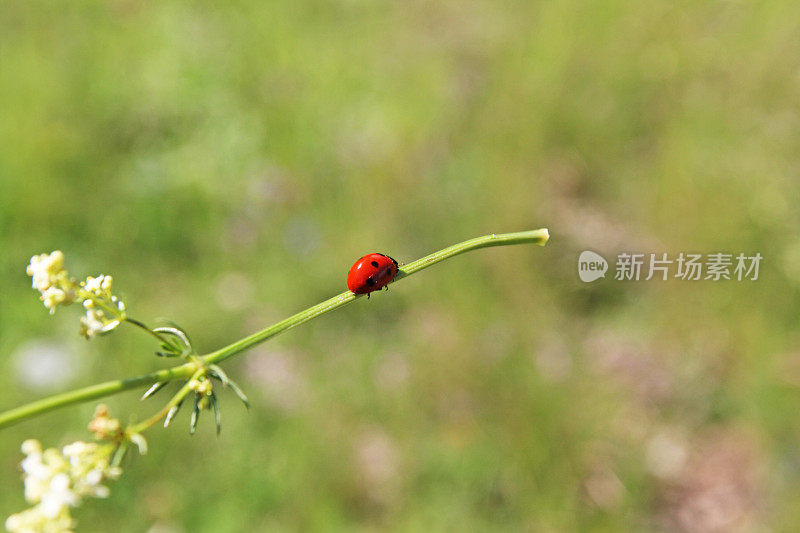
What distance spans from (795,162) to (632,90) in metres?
1.16

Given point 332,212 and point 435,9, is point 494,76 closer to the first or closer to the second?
point 435,9

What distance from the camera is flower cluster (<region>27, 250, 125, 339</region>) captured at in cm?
117

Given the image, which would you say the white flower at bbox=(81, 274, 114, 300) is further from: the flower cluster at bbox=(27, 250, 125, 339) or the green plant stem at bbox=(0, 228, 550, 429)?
the green plant stem at bbox=(0, 228, 550, 429)

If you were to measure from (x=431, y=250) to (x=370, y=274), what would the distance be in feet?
8.53

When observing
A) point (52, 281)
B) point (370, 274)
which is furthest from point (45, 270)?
point (370, 274)

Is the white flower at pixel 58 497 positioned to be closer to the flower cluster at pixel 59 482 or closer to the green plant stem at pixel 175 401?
the flower cluster at pixel 59 482

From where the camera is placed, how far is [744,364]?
392 cm

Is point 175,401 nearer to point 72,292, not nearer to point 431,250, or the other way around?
point 72,292

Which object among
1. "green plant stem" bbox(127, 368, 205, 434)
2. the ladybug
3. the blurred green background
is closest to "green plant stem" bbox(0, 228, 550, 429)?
"green plant stem" bbox(127, 368, 205, 434)

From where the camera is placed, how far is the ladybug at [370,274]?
171cm

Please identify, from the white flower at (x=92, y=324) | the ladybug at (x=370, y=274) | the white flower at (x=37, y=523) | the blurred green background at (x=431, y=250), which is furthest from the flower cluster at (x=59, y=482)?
the blurred green background at (x=431, y=250)

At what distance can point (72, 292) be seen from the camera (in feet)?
Answer: 3.89

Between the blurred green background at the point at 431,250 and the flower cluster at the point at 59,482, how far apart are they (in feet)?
8.58

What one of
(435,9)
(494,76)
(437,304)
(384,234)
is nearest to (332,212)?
(384,234)
